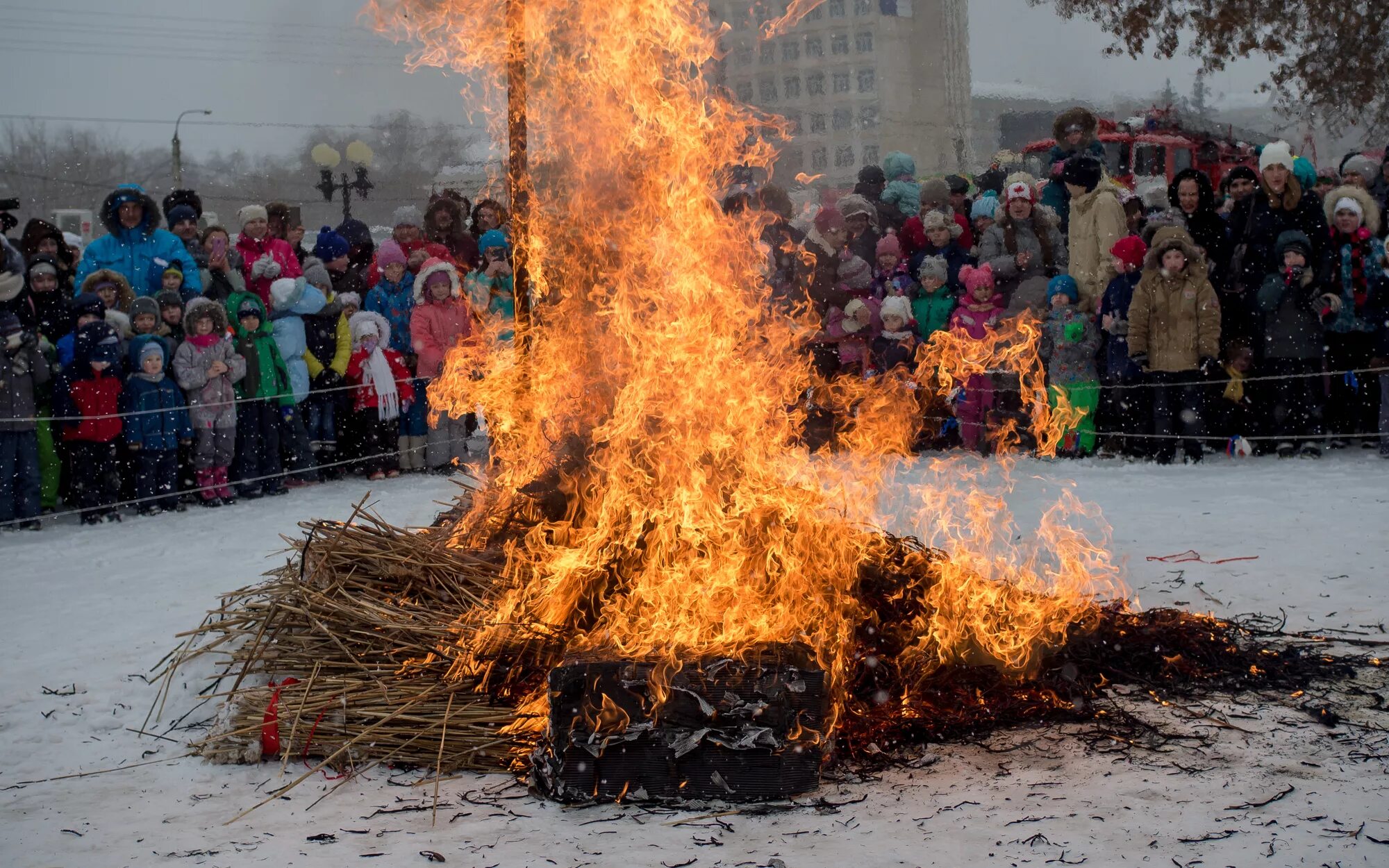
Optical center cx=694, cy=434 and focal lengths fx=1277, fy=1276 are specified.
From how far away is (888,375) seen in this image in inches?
280

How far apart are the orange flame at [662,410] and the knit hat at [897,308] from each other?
495 centimetres

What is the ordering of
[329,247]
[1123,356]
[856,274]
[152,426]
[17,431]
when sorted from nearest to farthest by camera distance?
[17,431]
[152,426]
[1123,356]
[856,274]
[329,247]

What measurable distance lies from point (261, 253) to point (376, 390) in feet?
5.30

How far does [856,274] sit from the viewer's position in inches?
458

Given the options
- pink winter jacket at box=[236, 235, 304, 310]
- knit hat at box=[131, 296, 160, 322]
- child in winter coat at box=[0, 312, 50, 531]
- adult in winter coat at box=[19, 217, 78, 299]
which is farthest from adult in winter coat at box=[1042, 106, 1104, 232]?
child in winter coat at box=[0, 312, 50, 531]

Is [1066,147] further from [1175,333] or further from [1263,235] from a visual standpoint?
[1175,333]

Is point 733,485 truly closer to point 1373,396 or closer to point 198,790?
point 198,790

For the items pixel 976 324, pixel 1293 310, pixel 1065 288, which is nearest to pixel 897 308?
pixel 976 324

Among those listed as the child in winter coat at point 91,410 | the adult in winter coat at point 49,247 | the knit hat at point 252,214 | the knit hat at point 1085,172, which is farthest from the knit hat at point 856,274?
the adult in winter coat at point 49,247

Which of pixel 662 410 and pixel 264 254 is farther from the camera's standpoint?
pixel 264 254

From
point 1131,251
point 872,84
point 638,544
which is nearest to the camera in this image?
point 638,544

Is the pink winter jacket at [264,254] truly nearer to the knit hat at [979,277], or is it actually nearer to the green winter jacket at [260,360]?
the green winter jacket at [260,360]

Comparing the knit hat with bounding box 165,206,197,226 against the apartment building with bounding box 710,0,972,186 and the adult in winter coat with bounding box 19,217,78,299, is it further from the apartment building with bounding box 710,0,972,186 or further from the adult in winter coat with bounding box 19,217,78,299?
the apartment building with bounding box 710,0,972,186

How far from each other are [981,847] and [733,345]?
95.5 inches
